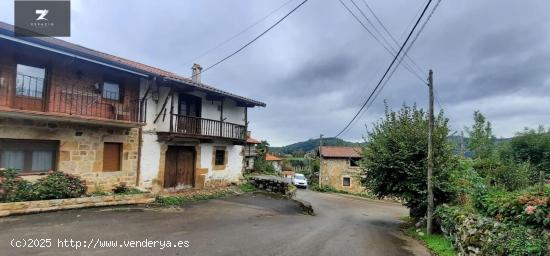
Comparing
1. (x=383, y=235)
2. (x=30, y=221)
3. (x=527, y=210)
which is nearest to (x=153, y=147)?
(x=30, y=221)

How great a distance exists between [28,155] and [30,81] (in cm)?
244

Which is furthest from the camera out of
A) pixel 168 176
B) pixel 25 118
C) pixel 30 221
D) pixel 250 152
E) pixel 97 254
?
pixel 250 152

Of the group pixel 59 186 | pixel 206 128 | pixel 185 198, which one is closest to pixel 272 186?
pixel 206 128

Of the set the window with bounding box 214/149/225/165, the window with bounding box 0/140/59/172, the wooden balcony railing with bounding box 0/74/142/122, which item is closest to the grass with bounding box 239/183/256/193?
the window with bounding box 214/149/225/165

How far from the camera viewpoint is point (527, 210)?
21.0 ft

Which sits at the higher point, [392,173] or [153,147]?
[153,147]

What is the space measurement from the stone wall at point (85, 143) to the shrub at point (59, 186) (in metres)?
0.92

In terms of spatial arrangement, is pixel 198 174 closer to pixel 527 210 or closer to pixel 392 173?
pixel 392 173

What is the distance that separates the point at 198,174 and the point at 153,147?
3.21 meters

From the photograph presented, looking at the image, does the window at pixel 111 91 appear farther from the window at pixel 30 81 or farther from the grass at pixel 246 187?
the grass at pixel 246 187

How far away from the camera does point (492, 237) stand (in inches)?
250

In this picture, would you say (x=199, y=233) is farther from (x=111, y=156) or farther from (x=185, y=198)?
(x=111, y=156)

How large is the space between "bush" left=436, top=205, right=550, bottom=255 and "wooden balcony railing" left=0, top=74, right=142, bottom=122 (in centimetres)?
1200

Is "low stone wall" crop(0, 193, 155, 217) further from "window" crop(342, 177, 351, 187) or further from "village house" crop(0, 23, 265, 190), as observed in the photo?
"window" crop(342, 177, 351, 187)
